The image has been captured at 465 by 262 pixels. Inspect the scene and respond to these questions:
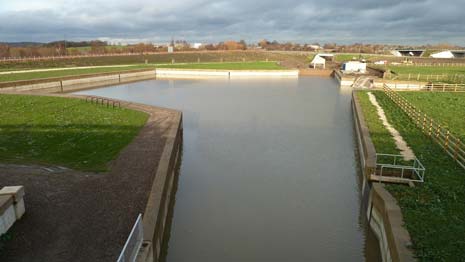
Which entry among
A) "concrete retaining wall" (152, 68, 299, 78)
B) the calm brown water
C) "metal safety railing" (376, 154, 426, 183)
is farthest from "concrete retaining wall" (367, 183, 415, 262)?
"concrete retaining wall" (152, 68, 299, 78)

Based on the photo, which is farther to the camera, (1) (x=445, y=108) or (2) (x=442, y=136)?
(1) (x=445, y=108)

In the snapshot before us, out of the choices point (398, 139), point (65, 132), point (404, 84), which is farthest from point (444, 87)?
point (65, 132)

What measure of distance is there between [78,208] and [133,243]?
97.3 inches

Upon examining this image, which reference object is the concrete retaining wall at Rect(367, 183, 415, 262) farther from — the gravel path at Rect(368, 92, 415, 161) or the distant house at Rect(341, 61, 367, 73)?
the distant house at Rect(341, 61, 367, 73)

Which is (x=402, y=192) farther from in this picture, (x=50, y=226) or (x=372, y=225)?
(x=50, y=226)

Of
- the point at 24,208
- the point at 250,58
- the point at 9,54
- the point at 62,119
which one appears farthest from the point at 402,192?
the point at 250,58

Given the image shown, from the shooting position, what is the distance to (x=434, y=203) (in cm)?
862

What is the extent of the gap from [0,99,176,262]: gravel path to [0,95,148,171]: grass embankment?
851mm

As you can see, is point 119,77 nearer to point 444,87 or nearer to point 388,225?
point 444,87

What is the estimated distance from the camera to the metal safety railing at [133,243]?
5699mm

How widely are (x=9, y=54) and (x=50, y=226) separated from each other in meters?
65.3

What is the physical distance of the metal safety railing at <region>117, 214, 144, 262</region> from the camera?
18.7 feet

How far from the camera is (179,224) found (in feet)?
32.1

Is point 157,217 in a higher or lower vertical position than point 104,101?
lower
